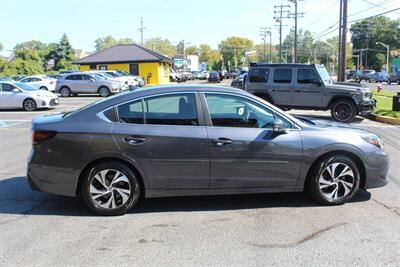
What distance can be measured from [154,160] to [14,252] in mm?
1791

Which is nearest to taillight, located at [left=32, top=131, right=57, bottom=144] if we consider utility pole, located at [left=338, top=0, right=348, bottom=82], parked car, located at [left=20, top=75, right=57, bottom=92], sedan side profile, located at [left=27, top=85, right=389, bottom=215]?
sedan side profile, located at [left=27, top=85, right=389, bottom=215]

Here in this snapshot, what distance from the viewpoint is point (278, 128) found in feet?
18.1

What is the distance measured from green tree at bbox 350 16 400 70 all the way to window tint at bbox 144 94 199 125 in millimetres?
118125

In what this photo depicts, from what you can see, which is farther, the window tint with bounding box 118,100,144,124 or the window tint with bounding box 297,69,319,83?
the window tint with bounding box 297,69,319,83

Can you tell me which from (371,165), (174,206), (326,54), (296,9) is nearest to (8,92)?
(174,206)

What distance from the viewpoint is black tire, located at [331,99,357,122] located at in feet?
51.4

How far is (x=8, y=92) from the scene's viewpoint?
2108 centimetres

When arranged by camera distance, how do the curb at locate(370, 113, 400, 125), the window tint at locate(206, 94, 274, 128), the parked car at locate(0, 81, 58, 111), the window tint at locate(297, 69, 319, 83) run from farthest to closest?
the parked car at locate(0, 81, 58, 111) → the window tint at locate(297, 69, 319, 83) → the curb at locate(370, 113, 400, 125) → the window tint at locate(206, 94, 274, 128)

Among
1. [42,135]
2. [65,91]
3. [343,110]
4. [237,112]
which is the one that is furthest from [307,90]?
[65,91]

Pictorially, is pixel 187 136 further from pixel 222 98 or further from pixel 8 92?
pixel 8 92

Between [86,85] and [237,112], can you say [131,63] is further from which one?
[237,112]

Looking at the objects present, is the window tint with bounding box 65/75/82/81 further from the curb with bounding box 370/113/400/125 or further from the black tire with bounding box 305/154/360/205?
the black tire with bounding box 305/154/360/205

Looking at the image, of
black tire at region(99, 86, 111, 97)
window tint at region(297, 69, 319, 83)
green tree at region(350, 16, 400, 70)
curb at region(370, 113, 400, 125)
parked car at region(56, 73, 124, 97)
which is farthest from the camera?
green tree at region(350, 16, 400, 70)

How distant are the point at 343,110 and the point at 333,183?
10681 millimetres
